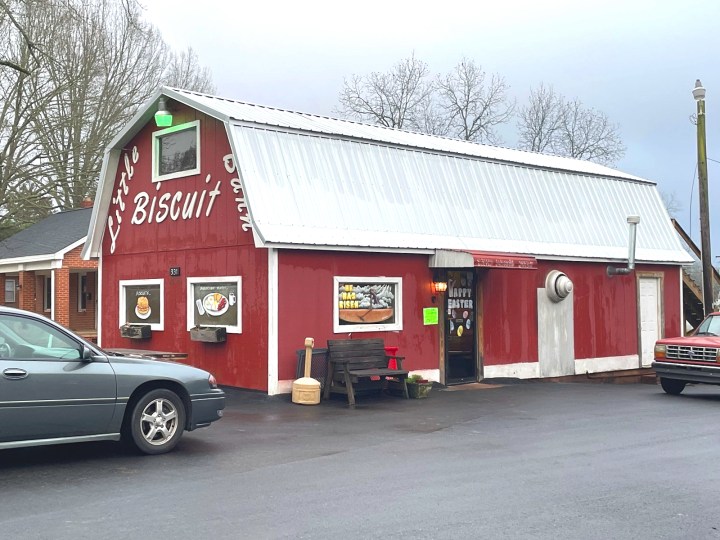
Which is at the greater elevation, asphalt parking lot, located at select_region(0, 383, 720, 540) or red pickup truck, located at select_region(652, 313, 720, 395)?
red pickup truck, located at select_region(652, 313, 720, 395)

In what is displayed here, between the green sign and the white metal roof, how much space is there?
4.21ft

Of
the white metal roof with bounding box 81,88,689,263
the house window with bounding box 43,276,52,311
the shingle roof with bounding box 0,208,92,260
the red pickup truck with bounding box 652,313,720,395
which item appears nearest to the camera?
the white metal roof with bounding box 81,88,689,263

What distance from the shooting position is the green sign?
1608 centimetres

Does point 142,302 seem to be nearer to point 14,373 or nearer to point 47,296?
point 14,373

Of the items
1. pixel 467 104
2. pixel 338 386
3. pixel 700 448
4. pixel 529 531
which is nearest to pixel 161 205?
pixel 338 386

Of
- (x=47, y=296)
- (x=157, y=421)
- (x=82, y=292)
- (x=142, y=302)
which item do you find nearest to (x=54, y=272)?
(x=82, y=292)

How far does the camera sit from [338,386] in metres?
14.0

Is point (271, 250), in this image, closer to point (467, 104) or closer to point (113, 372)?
point (113, 372)

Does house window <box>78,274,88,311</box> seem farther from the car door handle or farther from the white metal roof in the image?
the car door handle

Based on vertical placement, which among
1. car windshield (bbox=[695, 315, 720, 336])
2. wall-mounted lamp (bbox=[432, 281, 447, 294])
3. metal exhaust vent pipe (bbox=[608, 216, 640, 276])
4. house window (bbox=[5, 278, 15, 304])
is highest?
metal exhaust vent pipe (bbox=[608, 216, 640, 276])

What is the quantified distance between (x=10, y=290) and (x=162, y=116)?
689 inches

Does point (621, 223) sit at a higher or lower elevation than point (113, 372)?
higher

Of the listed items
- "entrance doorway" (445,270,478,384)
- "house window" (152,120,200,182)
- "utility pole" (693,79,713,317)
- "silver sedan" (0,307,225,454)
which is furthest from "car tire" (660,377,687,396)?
"silver sedan" (0,307,225,454)

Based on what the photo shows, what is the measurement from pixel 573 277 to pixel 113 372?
13.1 metres
